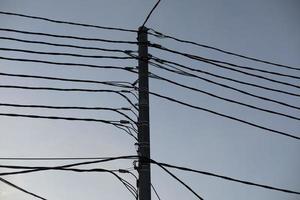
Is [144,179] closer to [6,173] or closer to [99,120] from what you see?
[99,120]

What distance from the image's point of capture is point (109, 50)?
38.2 ft

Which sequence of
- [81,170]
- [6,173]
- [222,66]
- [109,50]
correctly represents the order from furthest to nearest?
[222,66]
[109,50]
[81,170]
[6,173]

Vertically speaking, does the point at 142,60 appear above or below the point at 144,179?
above

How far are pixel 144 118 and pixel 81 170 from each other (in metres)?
1.64

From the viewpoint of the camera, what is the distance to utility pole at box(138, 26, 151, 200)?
962cm

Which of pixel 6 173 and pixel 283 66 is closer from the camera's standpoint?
pixel 6 173

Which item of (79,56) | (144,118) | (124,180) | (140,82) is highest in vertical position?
(79,56)

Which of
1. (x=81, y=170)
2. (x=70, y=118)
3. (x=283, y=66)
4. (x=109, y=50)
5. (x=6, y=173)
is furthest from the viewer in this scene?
(x=283, y=66)

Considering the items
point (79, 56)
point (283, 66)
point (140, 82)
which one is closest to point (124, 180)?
point (140, 82)

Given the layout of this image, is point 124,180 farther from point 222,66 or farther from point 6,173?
point 222,66

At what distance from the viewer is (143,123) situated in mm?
10188

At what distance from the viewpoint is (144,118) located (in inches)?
404

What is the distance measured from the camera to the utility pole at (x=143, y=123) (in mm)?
9625

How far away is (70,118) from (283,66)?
6.19 meters
